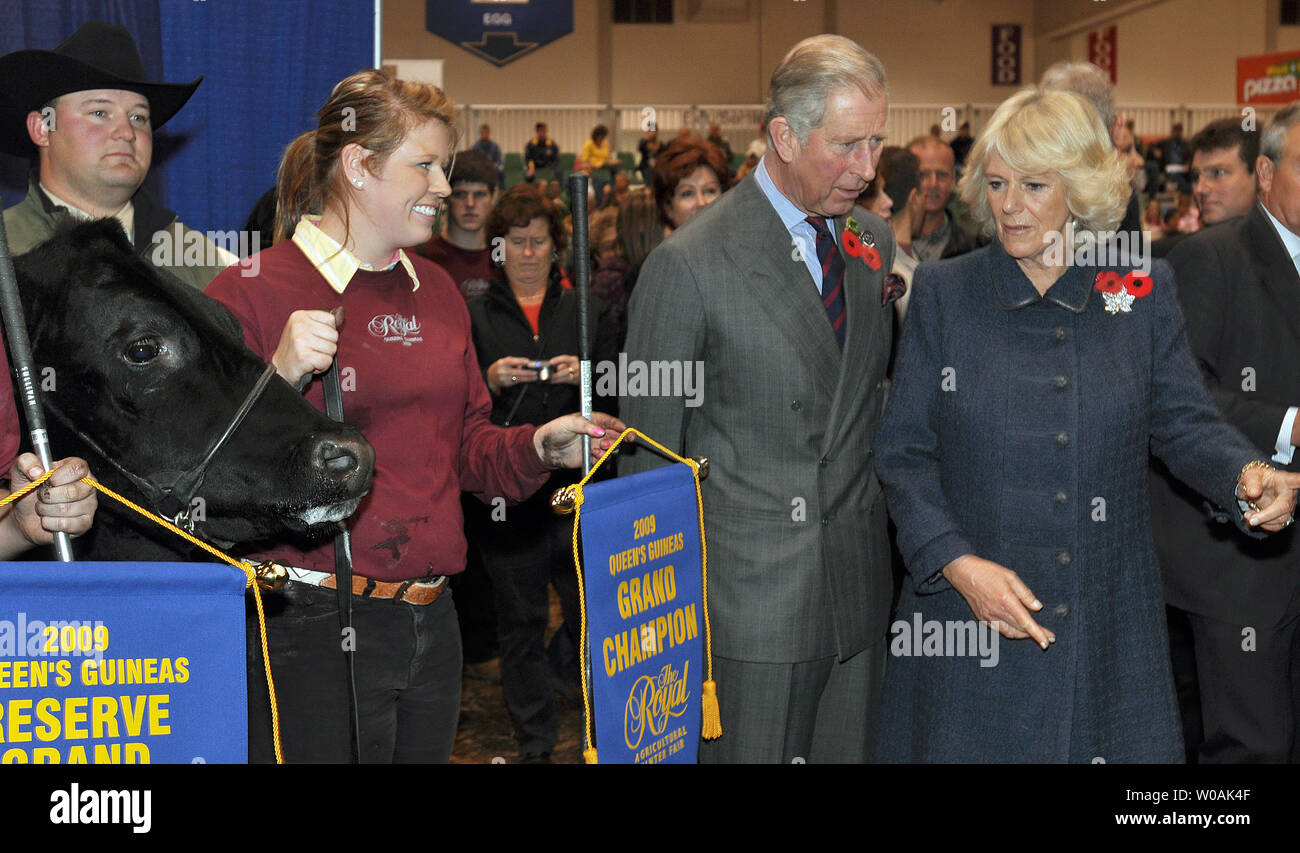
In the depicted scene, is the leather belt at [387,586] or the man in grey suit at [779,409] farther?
the man in grey suit at [779,409]

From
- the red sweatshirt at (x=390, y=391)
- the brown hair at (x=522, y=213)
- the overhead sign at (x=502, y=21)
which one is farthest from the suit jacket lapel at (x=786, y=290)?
the overhead sign at (x=502, y=21)

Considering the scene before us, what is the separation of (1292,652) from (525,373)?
234 centimetres

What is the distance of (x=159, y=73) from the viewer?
317 centimetres

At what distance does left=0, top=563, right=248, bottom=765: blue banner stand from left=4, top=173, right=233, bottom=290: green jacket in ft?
3.62

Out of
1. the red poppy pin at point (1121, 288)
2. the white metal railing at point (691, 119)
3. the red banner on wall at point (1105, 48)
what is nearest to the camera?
the red poppy pin at point (1121, 288)

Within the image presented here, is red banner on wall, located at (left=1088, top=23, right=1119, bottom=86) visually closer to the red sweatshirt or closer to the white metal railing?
the white metal railing

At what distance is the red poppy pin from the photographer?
2.32 m

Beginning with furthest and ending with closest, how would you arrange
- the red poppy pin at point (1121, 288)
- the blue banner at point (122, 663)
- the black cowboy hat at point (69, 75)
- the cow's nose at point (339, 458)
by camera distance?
the black cowboy hat at point (69, 75) < the red poppy pin at point (1121, 288) < the cow's nose at point (339, 458) < the blue banner at point (122, 663)

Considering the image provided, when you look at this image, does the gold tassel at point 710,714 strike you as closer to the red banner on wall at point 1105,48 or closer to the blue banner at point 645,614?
the blue banner at point 645,614

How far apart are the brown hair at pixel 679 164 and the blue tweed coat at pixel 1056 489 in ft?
6.83

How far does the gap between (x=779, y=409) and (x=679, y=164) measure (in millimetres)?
2112

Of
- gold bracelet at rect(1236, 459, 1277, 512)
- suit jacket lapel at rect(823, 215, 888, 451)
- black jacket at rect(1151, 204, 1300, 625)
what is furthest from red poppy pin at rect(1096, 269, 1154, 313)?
black jacket at rect(1151, 204, 1300, 625)

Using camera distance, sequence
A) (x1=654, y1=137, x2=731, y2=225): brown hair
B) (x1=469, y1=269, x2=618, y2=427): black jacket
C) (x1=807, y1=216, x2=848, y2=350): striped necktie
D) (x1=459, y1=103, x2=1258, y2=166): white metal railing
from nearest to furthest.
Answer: (x1=807, y1=216, x2=848, y2=350): striped necktie < (x1=469, y1=269, x2=618, y2=427): black jacket < (x1=654, y1=137, x2=731, y2=225): brown hair < (x1=459, y1=103, x2=1258, y2=166): white metal railing

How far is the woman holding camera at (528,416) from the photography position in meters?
4.23
